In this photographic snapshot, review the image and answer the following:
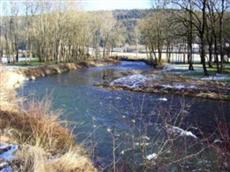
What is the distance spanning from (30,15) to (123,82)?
35.3m

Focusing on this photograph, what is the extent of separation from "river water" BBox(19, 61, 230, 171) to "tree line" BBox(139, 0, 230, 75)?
15396 millimetres

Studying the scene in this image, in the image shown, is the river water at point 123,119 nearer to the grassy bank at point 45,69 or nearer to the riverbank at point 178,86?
the riverbank at point 178,86

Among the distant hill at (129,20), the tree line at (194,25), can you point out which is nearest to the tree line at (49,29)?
the tree line at (194,25)

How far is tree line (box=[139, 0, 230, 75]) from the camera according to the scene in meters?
44.3

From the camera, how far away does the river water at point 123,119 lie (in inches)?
498

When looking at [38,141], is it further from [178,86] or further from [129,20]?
[129,20]

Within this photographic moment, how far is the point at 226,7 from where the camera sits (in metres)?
44.2

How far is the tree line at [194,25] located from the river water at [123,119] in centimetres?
1540

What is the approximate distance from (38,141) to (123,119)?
28.6 ft

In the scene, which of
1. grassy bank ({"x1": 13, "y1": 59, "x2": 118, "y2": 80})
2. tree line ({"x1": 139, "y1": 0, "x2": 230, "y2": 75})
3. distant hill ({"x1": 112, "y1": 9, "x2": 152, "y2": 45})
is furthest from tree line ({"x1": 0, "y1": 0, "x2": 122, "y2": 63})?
distant hill ({"x1": 112, "y1": 9, "x2": 152, "y2": 45})

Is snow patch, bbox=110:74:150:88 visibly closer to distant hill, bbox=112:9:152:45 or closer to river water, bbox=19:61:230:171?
river water, bbox=19:61:230:171

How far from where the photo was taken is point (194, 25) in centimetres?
4509

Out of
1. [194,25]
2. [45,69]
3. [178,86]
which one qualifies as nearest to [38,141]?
[178,86]

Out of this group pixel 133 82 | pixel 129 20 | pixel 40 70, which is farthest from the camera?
pixel 129 20
